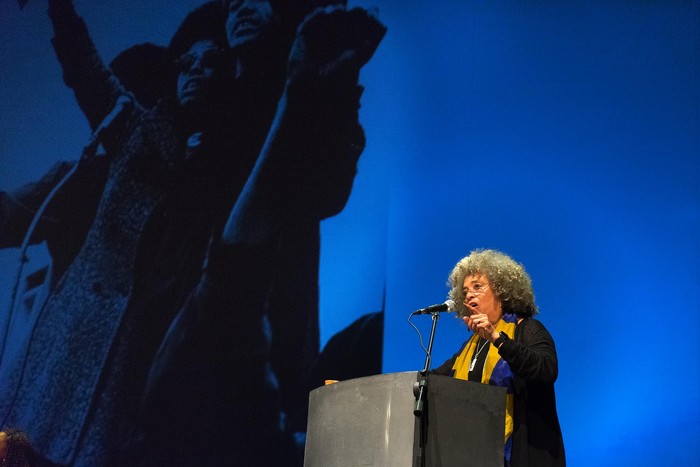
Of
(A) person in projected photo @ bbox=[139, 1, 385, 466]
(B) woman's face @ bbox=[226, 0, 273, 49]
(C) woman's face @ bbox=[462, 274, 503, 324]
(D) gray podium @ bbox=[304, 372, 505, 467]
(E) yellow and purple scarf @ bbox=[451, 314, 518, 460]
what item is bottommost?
(D) gray podium @ bbox=[304, 372, 505, 467]

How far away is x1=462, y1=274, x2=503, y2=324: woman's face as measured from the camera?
9.62 feet

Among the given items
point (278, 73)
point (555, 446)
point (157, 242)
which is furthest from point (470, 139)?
point (555, 446)

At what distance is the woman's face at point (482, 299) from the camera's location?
293 centimetres

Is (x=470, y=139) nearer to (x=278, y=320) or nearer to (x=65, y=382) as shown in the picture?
(x=278, y=320)

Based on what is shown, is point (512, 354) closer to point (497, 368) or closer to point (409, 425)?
point (497, 368)

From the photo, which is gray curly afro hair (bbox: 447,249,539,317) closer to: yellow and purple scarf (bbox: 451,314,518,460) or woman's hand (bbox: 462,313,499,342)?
yellow and purple scarf (bbox: 451,314,518,460)

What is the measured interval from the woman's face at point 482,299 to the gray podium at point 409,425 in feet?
1.74

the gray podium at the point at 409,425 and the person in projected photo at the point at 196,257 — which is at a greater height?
the person in projected photo at the point at 196,257

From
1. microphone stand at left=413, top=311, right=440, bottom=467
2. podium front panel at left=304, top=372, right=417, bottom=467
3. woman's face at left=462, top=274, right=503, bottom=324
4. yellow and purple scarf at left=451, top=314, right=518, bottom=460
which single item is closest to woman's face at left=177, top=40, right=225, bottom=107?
woman's face at left=462, top=274, right=503, bottom=324

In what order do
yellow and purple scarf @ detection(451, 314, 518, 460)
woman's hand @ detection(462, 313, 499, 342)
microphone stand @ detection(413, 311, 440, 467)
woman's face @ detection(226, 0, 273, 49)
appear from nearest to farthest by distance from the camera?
microphone stand @ detection(413, 311, 440, 467), woman's hand @ detection(462, 313, 499, 342), yellow and purple scarf @ detection(451, 314, 518, 460), woman's face @ detection(226, 0, 273, 49)

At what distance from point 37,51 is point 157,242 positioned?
4.67 feet

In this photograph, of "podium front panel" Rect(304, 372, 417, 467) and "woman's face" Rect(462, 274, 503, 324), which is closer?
"podium front panel" Rect(304, 372, 417, 467)

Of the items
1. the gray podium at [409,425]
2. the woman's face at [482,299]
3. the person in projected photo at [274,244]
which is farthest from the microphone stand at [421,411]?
the person in projected photo at [274,244]

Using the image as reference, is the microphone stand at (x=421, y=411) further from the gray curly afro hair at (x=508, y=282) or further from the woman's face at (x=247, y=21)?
the woman's face at (x=247, y=21)
